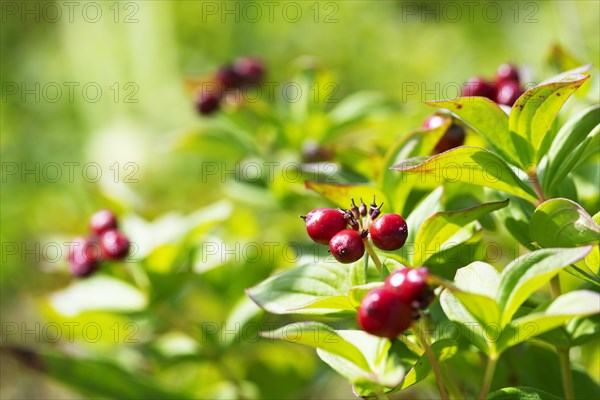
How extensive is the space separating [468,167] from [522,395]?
206 millimetres

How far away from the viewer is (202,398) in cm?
114

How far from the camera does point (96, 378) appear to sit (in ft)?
3.43

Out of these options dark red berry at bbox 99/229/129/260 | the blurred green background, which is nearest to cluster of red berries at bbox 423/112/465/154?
dark red berry at bbox 99/229/129/260

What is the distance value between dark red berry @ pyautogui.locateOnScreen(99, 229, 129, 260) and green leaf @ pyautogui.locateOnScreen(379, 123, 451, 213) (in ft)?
1.25

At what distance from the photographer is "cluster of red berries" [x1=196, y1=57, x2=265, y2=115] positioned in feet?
3.74

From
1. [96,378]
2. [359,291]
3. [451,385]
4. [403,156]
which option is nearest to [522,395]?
[451,385]

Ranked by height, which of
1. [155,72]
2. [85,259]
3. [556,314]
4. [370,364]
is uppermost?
[556,314]

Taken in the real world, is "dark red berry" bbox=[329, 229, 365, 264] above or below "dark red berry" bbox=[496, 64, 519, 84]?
below

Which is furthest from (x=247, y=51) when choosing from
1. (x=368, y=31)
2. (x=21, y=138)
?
(x=21, y=138)

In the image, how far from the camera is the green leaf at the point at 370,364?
56cm

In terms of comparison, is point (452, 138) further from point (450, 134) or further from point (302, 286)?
point (302, 286)

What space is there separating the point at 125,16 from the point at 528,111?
10.2ft

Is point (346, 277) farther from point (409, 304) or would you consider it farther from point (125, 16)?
point (125, 16)

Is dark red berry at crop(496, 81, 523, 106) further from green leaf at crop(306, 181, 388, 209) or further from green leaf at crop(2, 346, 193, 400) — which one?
green leaf at crop(2, 346, 193, 400)
